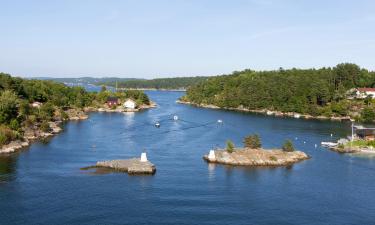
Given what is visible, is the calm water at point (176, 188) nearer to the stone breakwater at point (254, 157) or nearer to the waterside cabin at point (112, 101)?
the stone breakwater at point (254, 157)

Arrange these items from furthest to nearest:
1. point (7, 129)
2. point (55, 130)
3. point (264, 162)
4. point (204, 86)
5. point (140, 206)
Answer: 1. point (204, 86)
2. point (55, 130)
3. point (7, 129)
4. point (264, 162)
5. point (140, 206)

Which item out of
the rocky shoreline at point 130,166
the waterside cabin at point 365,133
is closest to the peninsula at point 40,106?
the rocky shoreline at point 130,166

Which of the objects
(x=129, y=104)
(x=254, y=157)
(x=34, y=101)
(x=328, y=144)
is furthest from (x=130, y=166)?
(x=129, y=104)

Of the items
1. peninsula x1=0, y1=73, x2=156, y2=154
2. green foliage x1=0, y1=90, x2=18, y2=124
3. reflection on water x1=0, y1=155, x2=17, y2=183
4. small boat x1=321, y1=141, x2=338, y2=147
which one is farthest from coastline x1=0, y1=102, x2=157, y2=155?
small boat x1=321, y1=141, x2=338, y2=147

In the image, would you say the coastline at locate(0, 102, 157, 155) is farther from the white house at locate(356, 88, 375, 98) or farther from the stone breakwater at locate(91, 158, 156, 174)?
the white house at locate(356, 88, 375, 98)

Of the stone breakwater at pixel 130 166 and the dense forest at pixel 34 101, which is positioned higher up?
the dense forest at pixel 34 101

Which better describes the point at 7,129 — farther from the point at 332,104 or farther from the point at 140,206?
the point at 332,104

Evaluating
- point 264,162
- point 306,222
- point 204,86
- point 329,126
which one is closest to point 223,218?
point 306,222
